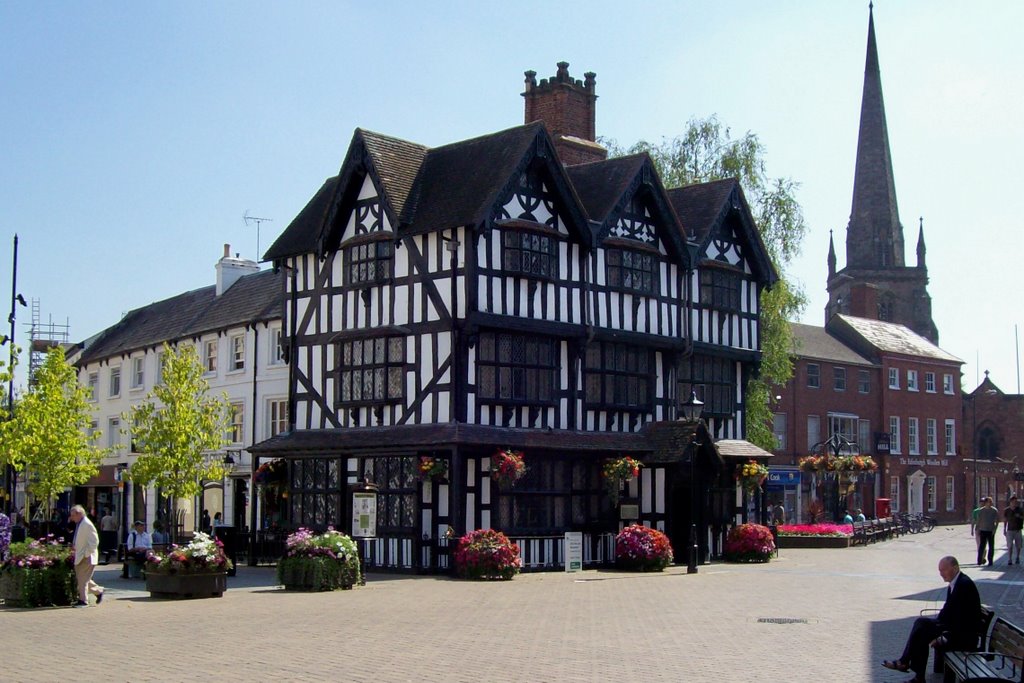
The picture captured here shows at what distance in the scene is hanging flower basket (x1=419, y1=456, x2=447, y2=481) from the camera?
28875 millimetres

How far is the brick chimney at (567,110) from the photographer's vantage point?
126ft

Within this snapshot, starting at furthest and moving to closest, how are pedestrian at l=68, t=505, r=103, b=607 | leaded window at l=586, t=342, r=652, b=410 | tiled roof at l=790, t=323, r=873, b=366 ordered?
tiled roof at l=790, t=323, r=873, b=366
leaded window at l=586, t=342, r=652, b=410
pedestrian at l=68, t=505, r=103, b=607

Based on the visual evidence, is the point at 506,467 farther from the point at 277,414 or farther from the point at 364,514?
the point at 277,414

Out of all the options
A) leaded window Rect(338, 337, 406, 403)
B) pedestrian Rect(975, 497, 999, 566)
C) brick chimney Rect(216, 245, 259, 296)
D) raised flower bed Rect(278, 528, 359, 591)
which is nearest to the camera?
raised flower bed Rect(278, 528, 359, 591)

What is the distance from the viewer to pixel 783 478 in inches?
2344

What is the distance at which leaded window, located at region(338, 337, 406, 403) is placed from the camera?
31.2 m

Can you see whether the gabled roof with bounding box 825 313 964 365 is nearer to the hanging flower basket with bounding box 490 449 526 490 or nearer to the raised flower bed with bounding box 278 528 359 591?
the hanging flower basket with bounding box 490 449 526 490

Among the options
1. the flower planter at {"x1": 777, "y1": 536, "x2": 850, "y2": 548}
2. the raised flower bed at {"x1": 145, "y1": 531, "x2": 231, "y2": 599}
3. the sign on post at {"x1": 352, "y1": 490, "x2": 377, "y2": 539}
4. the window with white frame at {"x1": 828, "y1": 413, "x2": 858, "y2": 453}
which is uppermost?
the window with white frame at {"x1": 828, "y1": 413, "x2": 858, "y2": 453}

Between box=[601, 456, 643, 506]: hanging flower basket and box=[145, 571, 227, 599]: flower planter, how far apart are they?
1202cm

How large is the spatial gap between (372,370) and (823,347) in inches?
1485

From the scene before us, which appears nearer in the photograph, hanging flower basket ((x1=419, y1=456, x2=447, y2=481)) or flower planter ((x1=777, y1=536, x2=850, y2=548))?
hanging flower basket ((x1=419, y1=456, x2=447, y2=481))

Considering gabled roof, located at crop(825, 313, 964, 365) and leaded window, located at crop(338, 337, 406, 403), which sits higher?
gabled roof, located at crop(825, 313, 964, 365)

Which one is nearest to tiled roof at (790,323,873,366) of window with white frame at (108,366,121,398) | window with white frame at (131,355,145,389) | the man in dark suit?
window with white frame at (131,355,145,389)

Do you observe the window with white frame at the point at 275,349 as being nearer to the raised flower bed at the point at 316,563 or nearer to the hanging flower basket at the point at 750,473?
the hanging flower basket at the point at 750,473
